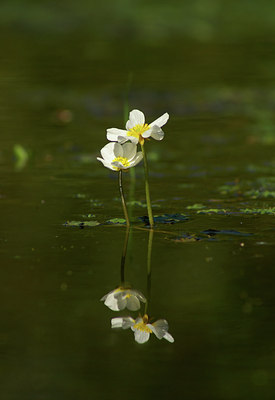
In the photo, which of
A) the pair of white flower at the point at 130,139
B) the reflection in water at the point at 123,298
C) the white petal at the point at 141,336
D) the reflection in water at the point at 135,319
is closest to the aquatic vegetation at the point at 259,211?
the pair of white flower at the point at 130,139

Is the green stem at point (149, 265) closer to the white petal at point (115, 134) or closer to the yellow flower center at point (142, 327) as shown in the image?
the yellow flower center at point (142, 327)

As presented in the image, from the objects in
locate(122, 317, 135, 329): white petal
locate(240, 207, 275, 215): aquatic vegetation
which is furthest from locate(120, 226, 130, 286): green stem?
locate(240, 207, 275, 215): aquatic vegetation

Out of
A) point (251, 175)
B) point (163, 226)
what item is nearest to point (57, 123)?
point (251, 175)

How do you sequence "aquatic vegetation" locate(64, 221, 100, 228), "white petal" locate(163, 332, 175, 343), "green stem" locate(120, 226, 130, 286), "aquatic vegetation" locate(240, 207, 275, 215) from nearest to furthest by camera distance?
"white petal" locate(163, 332, 175, 343) < "green stem" locate(120, 226, 130, 286) < "aquatic vegetation" locate(64, 221, 100, 228) < "aquatic vegetation" locate(240, 207, 275, 215)

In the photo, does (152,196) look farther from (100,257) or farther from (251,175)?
(100,257)

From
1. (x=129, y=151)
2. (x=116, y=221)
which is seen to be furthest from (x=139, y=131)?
(x=116, y=221)

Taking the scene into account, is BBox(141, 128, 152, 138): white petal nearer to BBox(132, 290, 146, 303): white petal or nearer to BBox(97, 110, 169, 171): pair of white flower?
BBox(97, 110, 169, 171): pair of white flower

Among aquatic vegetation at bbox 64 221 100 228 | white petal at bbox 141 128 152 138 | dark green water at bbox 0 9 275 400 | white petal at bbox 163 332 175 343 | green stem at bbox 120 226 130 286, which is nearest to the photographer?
dark green water at bbox 0 9 275 400

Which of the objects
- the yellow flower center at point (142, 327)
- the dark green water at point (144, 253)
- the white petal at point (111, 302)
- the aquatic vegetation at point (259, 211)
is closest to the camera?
the dark green water at point (144, 253)
